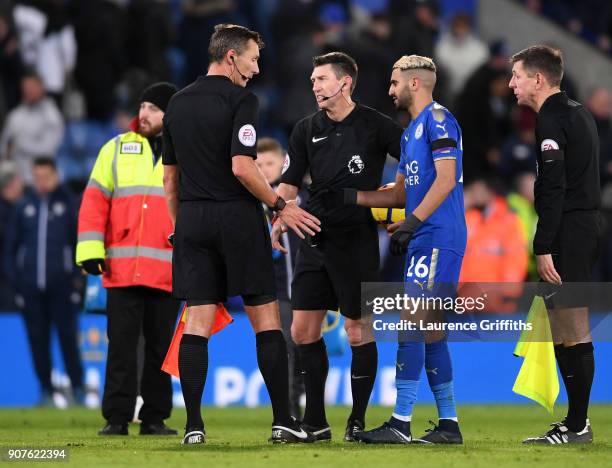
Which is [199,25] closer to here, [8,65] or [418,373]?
[8,65]

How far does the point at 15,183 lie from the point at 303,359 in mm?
7019

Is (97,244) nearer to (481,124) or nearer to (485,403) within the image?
(485,403)

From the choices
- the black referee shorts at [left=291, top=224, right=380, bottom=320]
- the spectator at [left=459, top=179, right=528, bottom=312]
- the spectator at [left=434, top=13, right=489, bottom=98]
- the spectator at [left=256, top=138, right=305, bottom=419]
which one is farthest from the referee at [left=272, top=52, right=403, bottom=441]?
the spectator at [left=434, top=13, right=489, bottom=98]

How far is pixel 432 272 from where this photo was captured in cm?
823

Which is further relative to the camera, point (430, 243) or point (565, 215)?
point (565, 215)

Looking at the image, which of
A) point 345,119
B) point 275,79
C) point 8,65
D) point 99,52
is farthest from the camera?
point 275,79

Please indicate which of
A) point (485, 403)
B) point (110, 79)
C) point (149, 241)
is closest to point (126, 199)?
point (149, 241)

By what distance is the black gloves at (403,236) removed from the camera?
8.14m

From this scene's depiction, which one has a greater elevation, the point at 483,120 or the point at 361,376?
the point at 483,120

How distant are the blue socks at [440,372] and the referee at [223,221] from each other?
0.84 metres

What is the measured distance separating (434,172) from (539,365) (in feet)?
4.62

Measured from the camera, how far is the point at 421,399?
13.5 metres

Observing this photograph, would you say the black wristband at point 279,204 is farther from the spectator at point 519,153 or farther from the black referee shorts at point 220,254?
the spectator at point 519,153

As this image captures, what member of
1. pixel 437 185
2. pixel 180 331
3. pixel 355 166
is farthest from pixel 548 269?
pixel 180 331
